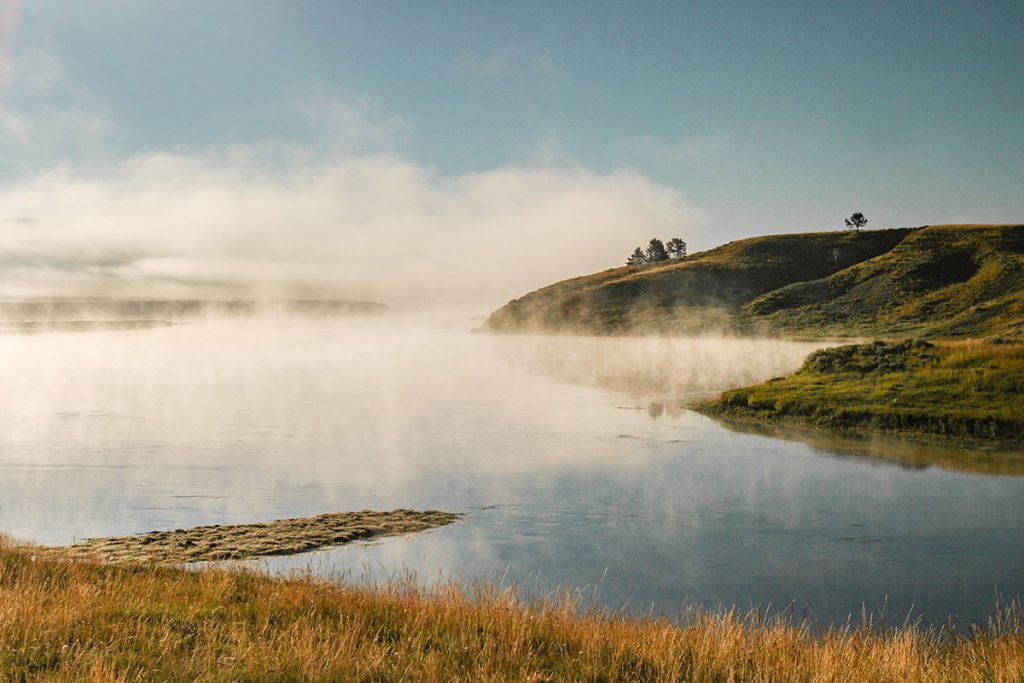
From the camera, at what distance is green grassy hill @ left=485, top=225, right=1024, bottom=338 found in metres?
116

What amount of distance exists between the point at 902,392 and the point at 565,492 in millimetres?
22219

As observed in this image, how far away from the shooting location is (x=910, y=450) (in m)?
30.1

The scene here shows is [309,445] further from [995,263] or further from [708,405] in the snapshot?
[995,263]

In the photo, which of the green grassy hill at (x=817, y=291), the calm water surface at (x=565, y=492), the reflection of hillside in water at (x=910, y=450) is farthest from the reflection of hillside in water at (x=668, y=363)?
the green grassy hill at (x=817, y=291)

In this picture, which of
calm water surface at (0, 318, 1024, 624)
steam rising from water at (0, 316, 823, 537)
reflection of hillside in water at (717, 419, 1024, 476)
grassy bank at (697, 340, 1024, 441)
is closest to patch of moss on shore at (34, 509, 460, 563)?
calm water surface at (0, 318, 1024, 624)

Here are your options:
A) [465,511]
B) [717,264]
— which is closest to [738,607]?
[465,511]

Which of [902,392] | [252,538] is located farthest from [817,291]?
[252,538]

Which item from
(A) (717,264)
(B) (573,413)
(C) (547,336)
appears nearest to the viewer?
(B) (573,413)

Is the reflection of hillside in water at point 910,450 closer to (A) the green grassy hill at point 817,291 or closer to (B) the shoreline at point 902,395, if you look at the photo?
(B) the shoreline at point 902,395

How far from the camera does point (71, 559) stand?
1510 centimetres

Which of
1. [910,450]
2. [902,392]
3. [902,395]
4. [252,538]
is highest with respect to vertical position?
[902,392]

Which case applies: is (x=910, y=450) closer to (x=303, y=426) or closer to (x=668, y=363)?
(x=303, y=426)

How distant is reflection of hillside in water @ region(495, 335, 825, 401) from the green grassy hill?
17.5 m

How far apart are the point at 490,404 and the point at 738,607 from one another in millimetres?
33183
